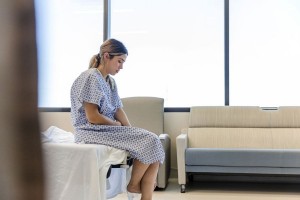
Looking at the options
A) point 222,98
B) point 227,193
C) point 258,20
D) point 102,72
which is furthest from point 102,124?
point 258,20

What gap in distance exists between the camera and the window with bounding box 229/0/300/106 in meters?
4.07

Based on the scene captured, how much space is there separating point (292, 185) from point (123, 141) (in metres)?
2.35

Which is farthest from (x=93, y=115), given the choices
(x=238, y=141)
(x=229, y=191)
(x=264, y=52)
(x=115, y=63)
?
(x=264, y=52)

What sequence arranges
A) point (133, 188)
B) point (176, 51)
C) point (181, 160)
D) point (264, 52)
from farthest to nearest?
1. point (176, 51)
2. point (264, 52)
3. point (181, 160)
4. point (133, 188)

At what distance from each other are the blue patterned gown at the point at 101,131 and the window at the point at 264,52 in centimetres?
226

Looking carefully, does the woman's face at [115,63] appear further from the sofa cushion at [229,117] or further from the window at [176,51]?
the window at [176,51]

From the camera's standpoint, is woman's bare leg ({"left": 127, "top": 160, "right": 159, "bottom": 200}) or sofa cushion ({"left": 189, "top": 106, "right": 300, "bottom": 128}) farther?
sofa cushion ({"left": 189, "top": 106, "right": 300, "bottom": 128})

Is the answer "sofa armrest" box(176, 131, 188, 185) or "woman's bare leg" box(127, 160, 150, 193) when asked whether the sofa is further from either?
"woman's bare leg" box(127, 160, 150, 193)

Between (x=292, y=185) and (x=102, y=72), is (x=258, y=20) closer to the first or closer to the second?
(x=292, y=185)

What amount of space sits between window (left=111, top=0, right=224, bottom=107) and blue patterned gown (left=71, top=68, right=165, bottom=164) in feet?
6.87

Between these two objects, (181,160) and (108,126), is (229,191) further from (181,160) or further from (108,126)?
(108,126)

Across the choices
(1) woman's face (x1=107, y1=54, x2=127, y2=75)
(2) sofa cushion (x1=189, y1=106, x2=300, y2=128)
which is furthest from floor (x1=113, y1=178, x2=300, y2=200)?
(1) woman's face (x1=107, y1=54, x2=127, y2=75)

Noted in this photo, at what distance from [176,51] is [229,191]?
1731mm

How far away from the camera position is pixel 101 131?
213cm
